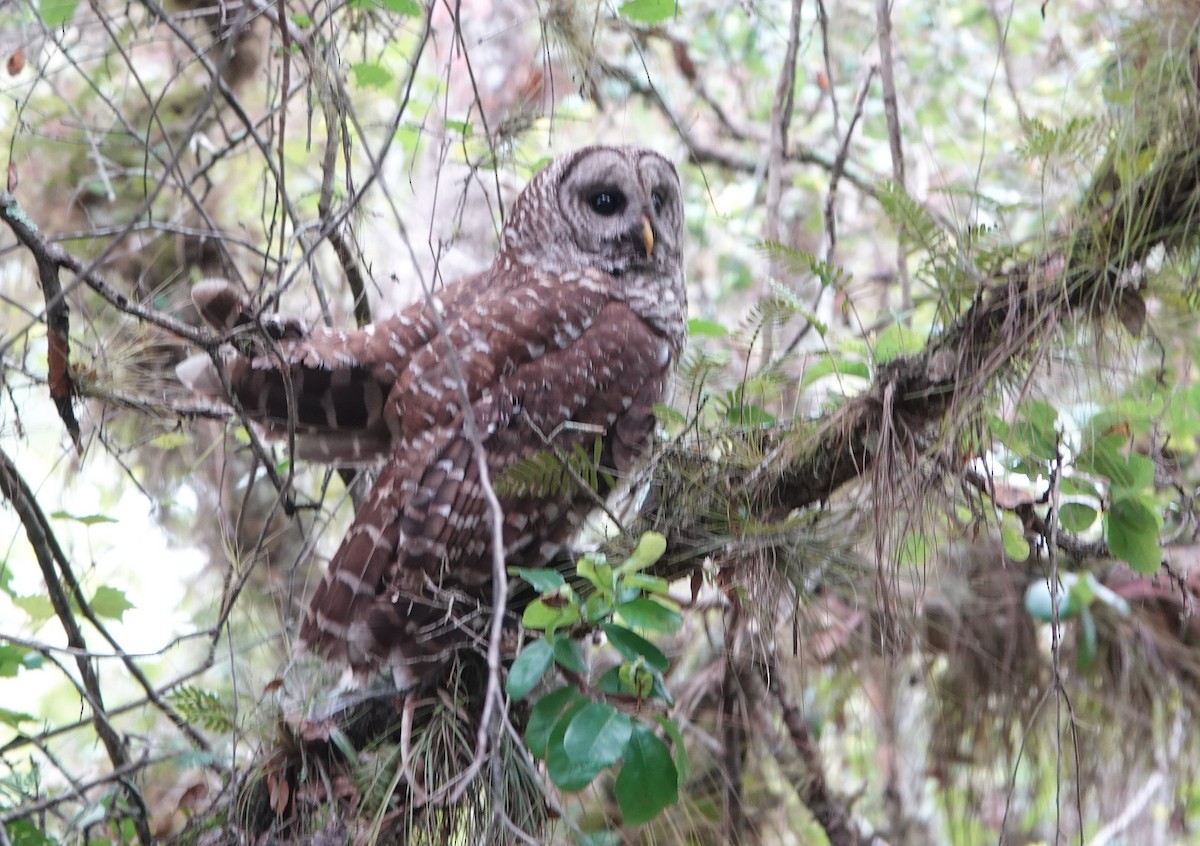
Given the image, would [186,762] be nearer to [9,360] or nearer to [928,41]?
[9,360]

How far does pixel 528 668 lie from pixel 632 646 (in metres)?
0.15

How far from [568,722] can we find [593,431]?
27.8 inches

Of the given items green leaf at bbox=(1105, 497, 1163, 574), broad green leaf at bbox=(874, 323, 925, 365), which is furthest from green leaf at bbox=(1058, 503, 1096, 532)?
broad green leaf at bbox=(874, 323, 925, 365)

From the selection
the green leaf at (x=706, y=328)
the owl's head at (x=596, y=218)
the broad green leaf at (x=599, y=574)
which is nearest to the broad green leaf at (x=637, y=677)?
the broad green leaf at (x=599, y=574)

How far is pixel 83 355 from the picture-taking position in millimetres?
2066

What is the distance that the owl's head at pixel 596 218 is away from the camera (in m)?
2.37

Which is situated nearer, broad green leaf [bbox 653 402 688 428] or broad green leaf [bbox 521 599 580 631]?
broad green leaf [bbox 521 599 580 631]

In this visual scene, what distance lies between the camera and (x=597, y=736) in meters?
1.30

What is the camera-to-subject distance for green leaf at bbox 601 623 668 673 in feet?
4.42

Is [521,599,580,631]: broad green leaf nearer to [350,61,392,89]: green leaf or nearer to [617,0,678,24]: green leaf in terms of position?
[617,0,678,24]: green leaf

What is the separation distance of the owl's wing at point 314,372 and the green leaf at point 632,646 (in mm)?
786

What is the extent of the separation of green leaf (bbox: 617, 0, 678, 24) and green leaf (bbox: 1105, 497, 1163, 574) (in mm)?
1189

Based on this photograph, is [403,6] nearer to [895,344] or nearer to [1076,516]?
[895,344]

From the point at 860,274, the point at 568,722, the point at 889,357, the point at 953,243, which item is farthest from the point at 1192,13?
the point at 860,274
